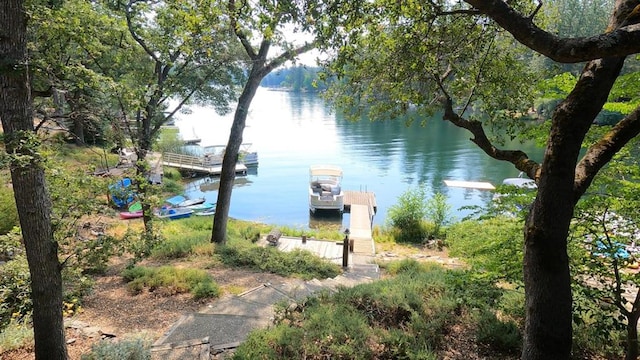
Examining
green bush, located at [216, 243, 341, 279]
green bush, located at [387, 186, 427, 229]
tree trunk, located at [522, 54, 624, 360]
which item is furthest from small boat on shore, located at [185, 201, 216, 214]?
tree trunk, located at [522, 54, 624, 360]

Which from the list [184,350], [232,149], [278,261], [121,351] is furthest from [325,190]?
[121,351]

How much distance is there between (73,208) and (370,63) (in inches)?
151

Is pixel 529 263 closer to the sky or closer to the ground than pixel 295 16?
closer to the ground

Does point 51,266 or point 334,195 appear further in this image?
point 334,195

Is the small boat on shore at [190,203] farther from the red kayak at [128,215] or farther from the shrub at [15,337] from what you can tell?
the shrub at [15,337]

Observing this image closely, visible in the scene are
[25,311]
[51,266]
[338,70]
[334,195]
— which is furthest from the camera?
[334,195]

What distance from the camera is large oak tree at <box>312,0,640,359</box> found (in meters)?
2.46

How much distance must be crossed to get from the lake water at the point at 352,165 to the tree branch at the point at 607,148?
45.4 ft

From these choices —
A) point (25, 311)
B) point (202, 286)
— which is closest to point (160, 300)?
point (202, 286)

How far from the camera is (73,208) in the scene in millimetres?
3627

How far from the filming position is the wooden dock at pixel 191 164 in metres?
28.6

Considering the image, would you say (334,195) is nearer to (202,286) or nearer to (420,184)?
(420,184)

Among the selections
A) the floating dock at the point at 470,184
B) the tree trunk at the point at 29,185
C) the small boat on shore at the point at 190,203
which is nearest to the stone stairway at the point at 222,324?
the tree trunk at the point at 29,185

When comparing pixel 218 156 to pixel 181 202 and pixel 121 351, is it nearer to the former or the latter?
pixel 181 202
